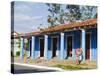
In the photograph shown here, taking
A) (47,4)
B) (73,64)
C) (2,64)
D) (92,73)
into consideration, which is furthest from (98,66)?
(2,64)

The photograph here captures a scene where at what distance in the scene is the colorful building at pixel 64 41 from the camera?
4.79m

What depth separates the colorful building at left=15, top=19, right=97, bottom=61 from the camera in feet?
15.7

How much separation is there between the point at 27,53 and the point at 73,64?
1.00 m

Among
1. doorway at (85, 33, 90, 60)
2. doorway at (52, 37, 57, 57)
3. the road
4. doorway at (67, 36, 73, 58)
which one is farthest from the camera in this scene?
doorway at (85, 33, 90, 60)

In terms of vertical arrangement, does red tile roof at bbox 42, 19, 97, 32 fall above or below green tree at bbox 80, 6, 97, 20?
below

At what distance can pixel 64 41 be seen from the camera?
5.03 m

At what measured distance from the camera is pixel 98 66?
5273 millimetres

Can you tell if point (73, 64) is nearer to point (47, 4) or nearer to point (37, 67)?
point (37, 67)

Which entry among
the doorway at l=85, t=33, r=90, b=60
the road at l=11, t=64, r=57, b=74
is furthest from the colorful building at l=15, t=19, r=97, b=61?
the road at l=11, t=64, r=57, b=74

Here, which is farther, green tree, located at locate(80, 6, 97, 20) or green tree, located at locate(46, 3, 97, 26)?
green tree, located at locate(80, 6, 97, 20)

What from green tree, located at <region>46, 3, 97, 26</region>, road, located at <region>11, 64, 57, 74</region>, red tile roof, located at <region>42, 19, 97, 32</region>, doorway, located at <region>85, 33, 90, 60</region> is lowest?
road, located at <region>11, 64, 57, 74</region>

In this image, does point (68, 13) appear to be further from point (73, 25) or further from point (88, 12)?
point (88, 12)

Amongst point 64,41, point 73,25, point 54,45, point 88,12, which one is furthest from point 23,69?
point 88,12

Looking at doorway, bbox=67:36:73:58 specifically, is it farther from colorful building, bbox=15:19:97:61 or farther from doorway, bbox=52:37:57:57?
doorway, bbox=52:37:57:57
